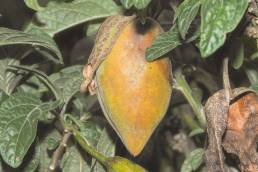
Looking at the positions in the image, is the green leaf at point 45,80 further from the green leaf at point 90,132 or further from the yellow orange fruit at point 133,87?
the yellow orange fruit at point 133,87

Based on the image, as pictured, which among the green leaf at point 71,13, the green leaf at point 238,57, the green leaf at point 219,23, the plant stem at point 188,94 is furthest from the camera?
the green leaf at point 71,13

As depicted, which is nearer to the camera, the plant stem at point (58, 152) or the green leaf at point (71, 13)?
the plant stem at point (58, 152)

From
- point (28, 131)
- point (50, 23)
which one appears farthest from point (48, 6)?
point (28, 131)

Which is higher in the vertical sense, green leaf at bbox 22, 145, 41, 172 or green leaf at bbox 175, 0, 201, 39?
green leaf at bbox 175, 0, 201, 39

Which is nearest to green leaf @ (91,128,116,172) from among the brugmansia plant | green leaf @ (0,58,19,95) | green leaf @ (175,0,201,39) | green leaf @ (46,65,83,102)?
the brugmansia plant

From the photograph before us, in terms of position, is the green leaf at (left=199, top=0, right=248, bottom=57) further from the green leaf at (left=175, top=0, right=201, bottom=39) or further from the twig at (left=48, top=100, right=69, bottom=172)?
the twig at (left=48, top=100, right=69, bottom=172)

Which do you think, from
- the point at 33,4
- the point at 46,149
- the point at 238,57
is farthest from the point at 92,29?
the point at 238,57

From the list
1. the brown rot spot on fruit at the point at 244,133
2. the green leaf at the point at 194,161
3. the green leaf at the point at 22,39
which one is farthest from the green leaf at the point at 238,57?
the green leaf at the point at 22,39
